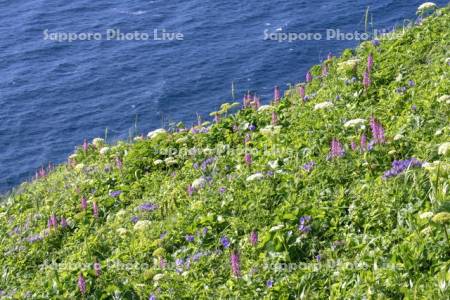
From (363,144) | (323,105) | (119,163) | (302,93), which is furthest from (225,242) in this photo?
(302,93)

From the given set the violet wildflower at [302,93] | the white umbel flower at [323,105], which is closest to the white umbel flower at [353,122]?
the white umbel flower at [323,105]

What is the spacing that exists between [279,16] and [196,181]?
4250cm

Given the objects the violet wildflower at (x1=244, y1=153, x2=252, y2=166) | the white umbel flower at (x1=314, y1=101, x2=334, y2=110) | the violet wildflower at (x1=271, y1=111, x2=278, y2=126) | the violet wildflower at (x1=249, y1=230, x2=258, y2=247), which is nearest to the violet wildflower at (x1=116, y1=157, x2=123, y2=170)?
the violet wildflower at (x1=271, y1=111, x2=278, y2=126)

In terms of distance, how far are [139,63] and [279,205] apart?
40.9 meters

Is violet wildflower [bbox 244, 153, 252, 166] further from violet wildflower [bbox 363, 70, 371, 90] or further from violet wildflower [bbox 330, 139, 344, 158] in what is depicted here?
violet wildflower [bbox 363, 70, 371, 90]

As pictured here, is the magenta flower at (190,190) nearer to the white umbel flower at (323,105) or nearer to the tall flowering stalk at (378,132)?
the white umbel flower at (323,105)

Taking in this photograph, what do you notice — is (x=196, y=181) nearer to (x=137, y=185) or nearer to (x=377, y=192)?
(x=137, y=185)

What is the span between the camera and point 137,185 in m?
15.9

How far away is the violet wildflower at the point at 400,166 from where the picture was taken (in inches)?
442

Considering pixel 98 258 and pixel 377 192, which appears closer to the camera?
pixel 377 192

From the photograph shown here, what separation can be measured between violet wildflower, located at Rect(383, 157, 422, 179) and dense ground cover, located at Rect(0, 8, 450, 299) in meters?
0.02

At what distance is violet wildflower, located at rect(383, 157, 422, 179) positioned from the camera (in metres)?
11.2

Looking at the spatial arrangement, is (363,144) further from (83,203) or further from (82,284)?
(83,203)

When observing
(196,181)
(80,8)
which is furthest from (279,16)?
(196,181)
